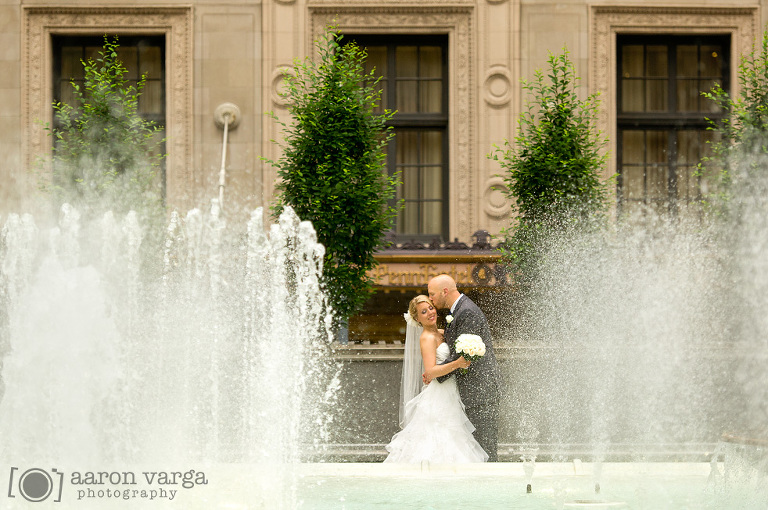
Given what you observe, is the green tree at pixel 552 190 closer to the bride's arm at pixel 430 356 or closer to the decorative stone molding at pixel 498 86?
the decorative stone molding at pixel 498 86

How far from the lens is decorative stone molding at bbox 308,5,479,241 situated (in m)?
19.5

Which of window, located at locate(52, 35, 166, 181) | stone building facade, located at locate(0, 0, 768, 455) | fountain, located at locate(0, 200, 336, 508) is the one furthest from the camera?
window, located at locate(52, 35, 166, 181)

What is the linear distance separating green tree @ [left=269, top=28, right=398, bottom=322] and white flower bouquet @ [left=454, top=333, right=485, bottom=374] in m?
5.81

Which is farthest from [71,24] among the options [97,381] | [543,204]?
[97,381]

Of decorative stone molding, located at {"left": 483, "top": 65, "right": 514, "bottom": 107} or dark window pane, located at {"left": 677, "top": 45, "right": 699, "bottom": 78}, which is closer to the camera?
decorative stone molding, located at {"left": 483, "top": 65, "right": 514, "bottom": 107}

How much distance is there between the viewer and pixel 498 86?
1953 cm

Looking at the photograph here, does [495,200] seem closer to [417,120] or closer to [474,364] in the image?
[417,120]

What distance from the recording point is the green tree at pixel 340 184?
559 inches

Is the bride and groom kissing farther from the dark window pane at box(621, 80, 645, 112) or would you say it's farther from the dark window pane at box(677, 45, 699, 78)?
the dark window pane at box(677, 45, 699, 78)

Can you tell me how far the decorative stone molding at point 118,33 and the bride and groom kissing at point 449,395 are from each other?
1142 cm

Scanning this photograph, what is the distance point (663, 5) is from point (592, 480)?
1463cm

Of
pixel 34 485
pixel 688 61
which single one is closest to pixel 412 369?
pixel 34 485

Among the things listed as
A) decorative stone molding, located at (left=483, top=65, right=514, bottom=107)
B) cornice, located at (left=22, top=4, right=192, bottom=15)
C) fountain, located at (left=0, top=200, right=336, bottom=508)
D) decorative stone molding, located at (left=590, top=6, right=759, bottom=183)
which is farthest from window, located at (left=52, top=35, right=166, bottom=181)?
decorative stone molding, located at (left=590, top=6, right=759, bottom=183)

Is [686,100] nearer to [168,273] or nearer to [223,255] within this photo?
[223,255]
